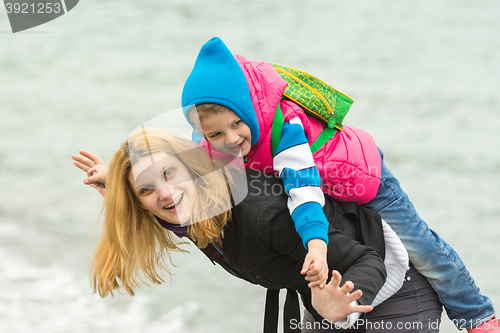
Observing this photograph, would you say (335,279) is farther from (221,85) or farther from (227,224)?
(221,85)

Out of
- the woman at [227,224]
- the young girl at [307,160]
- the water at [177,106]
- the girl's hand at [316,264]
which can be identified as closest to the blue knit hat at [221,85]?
the young girl at [307,160]

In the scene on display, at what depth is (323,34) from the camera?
4676mm

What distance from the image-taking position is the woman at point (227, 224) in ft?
3.26

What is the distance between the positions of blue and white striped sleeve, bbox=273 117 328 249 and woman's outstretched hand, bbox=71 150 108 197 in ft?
1.41

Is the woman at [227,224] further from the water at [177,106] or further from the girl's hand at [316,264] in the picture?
the water at [177,106]

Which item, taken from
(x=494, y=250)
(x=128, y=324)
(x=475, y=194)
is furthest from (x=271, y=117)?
(x=475, y=194)

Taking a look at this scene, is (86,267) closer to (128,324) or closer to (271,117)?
(128,324)

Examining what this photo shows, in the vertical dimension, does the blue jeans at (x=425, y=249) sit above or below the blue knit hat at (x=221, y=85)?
below

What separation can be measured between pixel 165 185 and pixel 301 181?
0.27 metres

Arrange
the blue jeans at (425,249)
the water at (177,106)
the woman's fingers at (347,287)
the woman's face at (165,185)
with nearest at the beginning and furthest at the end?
the woman's fingers at (347,287)
the woman's face at (165,185)
the blue jeans at (425,249)
the water at (177,106)

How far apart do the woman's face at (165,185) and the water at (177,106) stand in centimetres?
41

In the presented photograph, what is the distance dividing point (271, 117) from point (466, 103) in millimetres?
3068

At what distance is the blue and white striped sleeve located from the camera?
38.6 inches

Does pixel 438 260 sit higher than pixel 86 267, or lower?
lower
